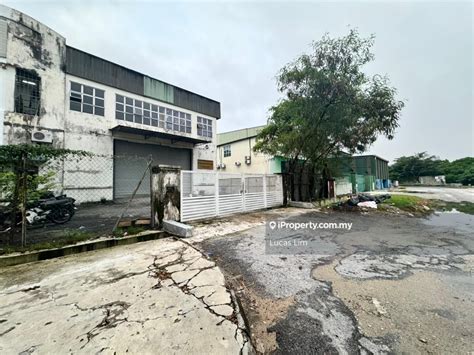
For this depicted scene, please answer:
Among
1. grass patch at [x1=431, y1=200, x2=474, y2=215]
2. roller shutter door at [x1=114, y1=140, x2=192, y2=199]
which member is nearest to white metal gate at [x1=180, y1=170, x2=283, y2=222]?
roller shutter door at [x1=114, y1=140, x2=192, y2=199]

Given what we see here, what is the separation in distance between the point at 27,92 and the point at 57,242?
8751 mm

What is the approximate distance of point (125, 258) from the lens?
11.5ft

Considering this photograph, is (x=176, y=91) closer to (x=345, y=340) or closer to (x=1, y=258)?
(x=1, y=258)

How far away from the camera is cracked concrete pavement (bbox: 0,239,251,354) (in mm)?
1617

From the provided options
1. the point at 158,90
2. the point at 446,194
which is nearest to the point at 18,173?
the point at 158,90

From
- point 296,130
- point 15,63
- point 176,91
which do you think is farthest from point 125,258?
point 176,91

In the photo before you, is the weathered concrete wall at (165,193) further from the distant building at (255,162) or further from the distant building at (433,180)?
the distant building at (433,180)

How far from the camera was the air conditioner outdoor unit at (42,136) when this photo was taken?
8.46 metres

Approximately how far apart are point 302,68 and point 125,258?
29.9ft

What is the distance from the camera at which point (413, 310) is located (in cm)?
213

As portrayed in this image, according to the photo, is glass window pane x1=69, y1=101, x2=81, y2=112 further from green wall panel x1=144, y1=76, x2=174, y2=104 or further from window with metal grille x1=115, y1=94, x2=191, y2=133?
green wall panel x1=144, y1=76, x2=174, y2=104

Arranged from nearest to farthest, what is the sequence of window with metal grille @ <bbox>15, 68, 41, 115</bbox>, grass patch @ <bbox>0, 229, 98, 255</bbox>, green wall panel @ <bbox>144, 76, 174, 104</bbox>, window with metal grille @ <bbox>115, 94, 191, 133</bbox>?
grass patch @ <bbox>0, 229, 98, 255</bbox> < window with metal grille @ <bbox>15, 68, 41, 115</bbox> < window with metal grille @ <bbox>115, 94, 191, 133</bbox> < green wall panel @ <bbox>144, 76, 174, 104</bbox>

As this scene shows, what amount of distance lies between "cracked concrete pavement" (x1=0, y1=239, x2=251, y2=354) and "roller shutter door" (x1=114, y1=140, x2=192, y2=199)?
7.77 meters

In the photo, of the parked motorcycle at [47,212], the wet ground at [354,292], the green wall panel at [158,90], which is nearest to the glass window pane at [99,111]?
the green wall panel at [158,90]
